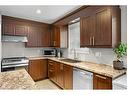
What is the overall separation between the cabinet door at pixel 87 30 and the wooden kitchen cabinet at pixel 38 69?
2.00 meters

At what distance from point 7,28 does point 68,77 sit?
2.56 metres

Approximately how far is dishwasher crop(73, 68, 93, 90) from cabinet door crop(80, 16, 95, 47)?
0.69 metres

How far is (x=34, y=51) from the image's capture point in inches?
175

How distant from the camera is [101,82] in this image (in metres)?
1.86

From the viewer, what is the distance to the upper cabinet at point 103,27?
2055 mm

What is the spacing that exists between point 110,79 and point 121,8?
1506mm

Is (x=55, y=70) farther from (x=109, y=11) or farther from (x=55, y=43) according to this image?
(x=109, y=11)

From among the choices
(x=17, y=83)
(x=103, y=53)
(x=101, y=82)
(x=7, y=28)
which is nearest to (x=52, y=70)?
(x=103, y=53)

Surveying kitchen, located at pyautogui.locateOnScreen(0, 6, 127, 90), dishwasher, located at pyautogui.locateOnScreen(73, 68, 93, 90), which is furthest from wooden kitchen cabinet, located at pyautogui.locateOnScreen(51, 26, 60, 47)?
dishwasher, located at pyautogui.locateOnScreen(73, 68, 93, 90)

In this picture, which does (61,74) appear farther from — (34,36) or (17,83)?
(17,83)

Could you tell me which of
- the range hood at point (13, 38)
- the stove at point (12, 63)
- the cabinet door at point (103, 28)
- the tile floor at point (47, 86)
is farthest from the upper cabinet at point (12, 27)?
the cabinet door at point (103, 28)

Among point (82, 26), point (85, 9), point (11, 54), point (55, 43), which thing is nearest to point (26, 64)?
point (11, 54)
